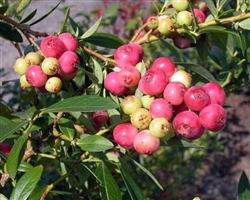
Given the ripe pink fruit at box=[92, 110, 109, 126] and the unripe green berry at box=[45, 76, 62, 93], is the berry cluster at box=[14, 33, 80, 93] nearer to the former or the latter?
the unripe green berry at box=[45, 76, 62, 93]

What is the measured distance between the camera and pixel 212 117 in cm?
75

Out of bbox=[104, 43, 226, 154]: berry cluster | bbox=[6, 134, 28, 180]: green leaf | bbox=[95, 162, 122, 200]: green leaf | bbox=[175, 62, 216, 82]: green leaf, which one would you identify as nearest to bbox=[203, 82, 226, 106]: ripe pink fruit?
bbox=[104, 43, 226, 154]: berry cluster

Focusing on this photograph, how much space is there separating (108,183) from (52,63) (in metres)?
0.26

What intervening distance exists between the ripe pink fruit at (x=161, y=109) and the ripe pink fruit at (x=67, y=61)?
19 centimetres

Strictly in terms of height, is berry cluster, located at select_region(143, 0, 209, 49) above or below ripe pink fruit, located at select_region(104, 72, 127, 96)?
above

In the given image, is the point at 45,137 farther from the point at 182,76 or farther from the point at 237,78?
the point at 237,78

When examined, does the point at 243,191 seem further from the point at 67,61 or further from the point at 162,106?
the point at 67,61

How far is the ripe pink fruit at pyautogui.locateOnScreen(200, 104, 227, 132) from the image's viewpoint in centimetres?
75

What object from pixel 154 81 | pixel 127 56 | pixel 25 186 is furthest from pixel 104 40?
pixel 25 186

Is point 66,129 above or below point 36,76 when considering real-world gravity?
below

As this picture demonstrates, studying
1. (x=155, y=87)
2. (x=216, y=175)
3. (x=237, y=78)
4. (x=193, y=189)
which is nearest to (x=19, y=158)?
(x=155, y=87)

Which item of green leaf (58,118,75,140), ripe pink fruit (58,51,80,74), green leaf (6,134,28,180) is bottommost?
green leaf (58,118,75,140)

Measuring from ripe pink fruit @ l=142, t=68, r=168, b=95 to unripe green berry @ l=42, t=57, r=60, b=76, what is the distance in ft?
0.57

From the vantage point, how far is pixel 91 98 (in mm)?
769
